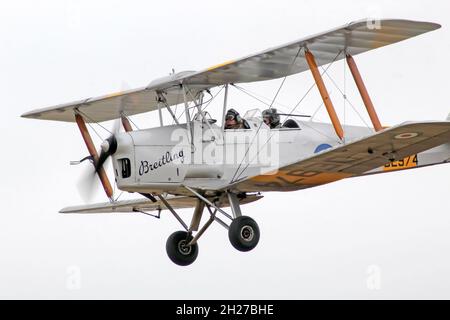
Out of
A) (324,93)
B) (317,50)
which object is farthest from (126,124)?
(324,93)

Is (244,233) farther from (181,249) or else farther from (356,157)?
(356,157)

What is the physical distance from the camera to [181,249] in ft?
73.8

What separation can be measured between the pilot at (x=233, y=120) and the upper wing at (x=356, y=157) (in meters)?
1.03

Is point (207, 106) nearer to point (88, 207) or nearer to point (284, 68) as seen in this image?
point (284, 68)

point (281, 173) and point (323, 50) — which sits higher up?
point (323, 50)

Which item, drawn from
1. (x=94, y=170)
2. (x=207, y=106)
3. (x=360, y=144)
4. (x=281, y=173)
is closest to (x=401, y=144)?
(x=360, y=144)

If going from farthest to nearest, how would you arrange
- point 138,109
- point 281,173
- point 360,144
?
point 138,109 < point 281,173 < point 360,144

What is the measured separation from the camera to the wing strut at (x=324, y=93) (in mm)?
20828

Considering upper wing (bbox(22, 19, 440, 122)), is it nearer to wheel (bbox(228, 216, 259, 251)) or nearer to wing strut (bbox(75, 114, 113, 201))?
wing strut (bbox(75, 114, 113, 201))

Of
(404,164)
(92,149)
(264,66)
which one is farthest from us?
(404,164)

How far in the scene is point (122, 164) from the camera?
21109 mm

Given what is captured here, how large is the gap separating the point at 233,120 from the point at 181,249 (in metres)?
2.52

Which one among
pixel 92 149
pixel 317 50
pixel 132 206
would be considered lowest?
pixel 132 206

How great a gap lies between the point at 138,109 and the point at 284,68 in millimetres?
3459
